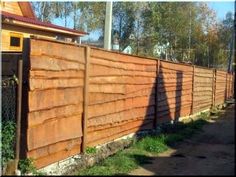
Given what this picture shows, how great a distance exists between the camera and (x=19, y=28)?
20.6 m

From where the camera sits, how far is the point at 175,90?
634 inches

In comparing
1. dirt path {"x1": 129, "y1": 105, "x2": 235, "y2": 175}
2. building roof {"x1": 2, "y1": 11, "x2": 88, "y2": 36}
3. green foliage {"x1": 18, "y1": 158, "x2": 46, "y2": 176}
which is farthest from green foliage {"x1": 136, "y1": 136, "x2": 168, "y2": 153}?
building roof {"x1": 2, "y1": 11, "x2": 88, "y2": 36}

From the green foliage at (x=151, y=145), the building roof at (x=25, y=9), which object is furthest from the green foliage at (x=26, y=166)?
the building roof at (x=25, y=9)

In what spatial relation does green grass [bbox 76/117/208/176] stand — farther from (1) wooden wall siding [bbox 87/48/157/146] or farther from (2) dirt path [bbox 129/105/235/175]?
(1) wooden wall siding [bbox 87/48/157/146]

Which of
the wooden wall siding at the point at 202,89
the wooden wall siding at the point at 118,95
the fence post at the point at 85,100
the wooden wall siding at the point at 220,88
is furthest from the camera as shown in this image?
the wooden wall siding at the point at 220,88

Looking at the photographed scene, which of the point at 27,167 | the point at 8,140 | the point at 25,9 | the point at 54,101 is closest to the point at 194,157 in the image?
the point at 54,101

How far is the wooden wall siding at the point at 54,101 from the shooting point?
7.38m

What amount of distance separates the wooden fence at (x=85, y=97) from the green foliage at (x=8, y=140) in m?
0.22

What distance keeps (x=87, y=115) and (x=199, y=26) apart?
49841 mm

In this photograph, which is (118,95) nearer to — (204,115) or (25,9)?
(204,115)

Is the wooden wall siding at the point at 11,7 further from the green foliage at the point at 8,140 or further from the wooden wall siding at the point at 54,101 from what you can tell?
the green foliage at the point at 8,140

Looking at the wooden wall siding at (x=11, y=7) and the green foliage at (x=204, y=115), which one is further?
the wooden wall siding at (x=11, y=7)

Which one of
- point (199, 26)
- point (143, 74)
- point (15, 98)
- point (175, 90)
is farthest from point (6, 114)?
point (199, 26)

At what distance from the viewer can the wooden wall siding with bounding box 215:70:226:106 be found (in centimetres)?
2698
